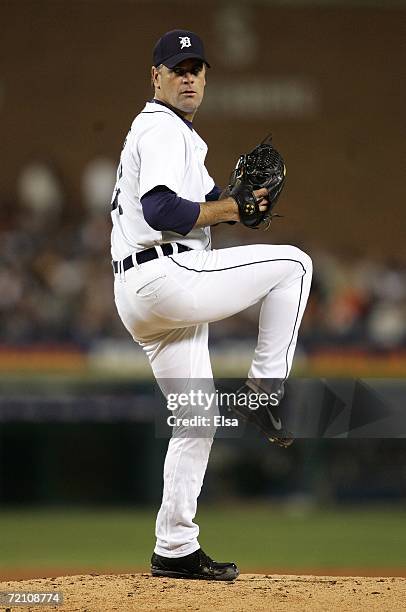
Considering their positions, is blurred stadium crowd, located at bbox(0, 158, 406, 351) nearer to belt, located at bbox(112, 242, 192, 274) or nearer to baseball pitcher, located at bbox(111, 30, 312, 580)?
baseball pitcher, located at bbox(111, 30, 312, 580)

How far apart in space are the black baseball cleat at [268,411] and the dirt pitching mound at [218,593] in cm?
51

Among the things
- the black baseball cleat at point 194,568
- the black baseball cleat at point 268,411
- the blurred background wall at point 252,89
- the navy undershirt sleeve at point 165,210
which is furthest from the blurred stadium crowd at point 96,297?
the navy undershirt sleeve at point 165,210

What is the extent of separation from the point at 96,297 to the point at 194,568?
5275mm

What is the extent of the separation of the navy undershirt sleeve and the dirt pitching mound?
1.17 metres

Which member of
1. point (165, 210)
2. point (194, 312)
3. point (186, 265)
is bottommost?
point (194, 312)

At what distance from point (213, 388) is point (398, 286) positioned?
223 inches

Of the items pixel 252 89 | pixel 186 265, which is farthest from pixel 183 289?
pixel 252 89

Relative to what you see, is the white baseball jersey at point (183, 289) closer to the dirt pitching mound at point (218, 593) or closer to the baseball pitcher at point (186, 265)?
the baseball pitcher at point (186, 265)

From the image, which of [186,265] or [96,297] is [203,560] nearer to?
[186,265]

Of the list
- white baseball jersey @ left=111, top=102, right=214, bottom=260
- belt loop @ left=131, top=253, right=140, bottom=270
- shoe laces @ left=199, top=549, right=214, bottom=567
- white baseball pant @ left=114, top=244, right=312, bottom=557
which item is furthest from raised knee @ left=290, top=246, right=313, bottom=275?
shoe laces @ left=199, top=549, right=214, bottom=567

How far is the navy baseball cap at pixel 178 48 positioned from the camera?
3.69 m

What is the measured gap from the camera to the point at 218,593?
12.1 ft

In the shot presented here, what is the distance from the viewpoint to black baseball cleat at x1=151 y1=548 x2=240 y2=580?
12.8 feet

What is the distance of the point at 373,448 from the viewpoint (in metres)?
8.79
